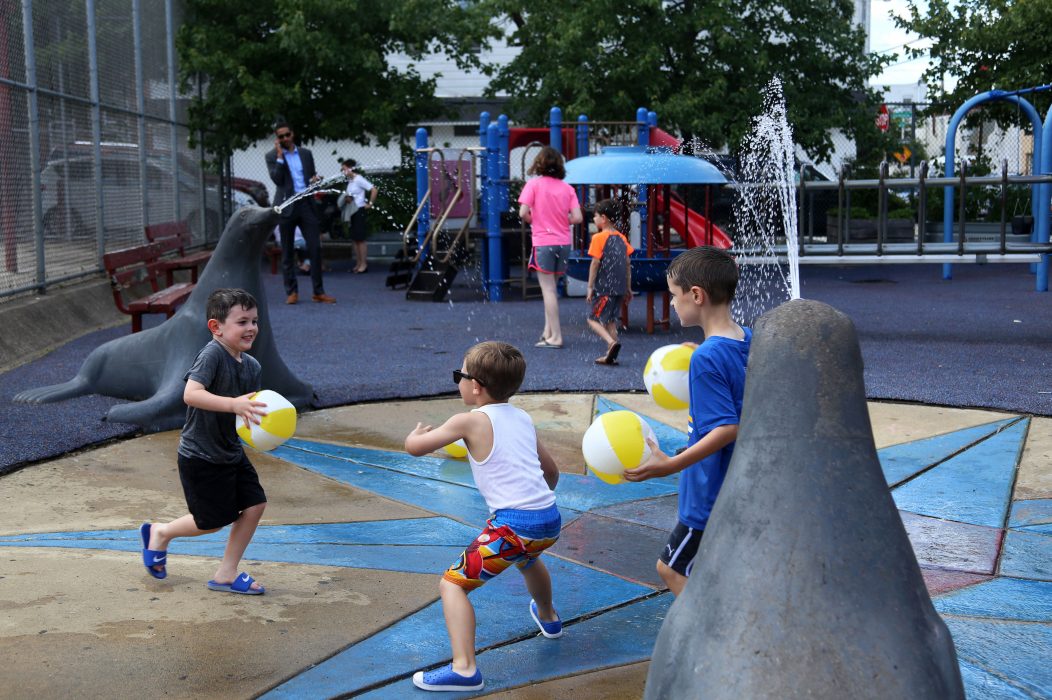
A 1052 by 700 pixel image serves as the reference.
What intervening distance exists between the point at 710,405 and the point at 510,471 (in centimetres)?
68

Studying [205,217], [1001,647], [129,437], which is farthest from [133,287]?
[1001,647]

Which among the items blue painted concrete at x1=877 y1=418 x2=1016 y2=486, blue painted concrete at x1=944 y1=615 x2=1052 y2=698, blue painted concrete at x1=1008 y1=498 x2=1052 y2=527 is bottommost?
blue painted concrete at x1=944 y1=615 x2=1052 y2=698

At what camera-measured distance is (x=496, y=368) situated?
372 cm

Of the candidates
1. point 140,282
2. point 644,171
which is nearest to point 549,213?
point 644,171

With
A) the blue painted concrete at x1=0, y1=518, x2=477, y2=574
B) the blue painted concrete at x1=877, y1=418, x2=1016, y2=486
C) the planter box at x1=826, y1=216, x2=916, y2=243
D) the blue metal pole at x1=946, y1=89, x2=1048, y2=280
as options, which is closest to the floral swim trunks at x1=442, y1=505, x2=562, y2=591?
the blue painted concrete at x1=0, y1=518, x2=477, y2=574

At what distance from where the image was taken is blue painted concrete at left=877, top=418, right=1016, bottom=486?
6246 millimetres

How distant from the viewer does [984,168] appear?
20.4 meters

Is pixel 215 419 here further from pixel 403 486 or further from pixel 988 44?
pixel 988 44

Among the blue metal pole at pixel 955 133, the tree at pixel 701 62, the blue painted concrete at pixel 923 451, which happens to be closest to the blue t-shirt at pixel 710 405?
the blue painted concrete at pixel 923 451

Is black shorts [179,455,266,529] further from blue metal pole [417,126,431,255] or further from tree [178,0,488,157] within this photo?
tree [178,0,488,157]

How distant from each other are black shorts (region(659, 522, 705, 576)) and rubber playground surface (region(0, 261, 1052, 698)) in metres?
0.35

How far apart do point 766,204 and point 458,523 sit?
49.1 feet

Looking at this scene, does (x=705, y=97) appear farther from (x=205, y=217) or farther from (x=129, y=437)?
(x=129, y=437)

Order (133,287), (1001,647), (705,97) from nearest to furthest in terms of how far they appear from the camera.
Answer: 1. (1001,647)
2. (133,287)
3. (705,97)
